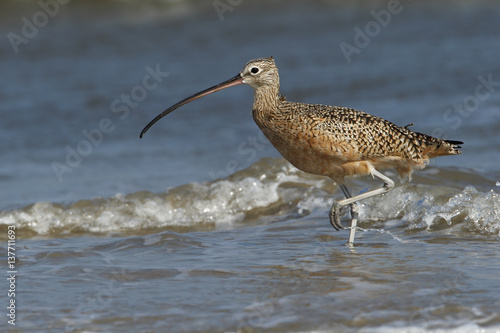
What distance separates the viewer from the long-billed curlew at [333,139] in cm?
589

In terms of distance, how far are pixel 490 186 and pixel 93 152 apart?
526 cm

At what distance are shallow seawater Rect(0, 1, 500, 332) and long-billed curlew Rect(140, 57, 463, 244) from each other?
0.57 metres

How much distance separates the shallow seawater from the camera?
4562mm

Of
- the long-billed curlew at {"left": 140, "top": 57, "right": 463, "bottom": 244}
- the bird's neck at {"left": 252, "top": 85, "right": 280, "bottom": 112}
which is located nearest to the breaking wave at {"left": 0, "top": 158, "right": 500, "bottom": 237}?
the long-billed curlew at {"left": 140, "top": 57, "right": 463, "bottom": 244}

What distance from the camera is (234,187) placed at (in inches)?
321

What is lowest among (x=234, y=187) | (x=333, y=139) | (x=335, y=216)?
(x=335, y=216)

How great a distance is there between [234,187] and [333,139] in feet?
8.09

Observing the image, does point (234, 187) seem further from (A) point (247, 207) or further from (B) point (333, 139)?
(B) point (333, 139)

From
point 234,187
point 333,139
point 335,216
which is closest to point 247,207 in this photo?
point 234,187

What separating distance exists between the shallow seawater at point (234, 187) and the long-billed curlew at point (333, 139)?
0.57 meters

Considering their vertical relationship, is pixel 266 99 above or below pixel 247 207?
above

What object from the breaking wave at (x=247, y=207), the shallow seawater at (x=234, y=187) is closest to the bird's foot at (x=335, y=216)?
the shallow seawater at (x=234, y=187)

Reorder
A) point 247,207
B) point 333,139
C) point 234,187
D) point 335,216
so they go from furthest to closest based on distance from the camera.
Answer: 1. point 234,187
2. point 247,207
3. point 335,216
4. point 333,139

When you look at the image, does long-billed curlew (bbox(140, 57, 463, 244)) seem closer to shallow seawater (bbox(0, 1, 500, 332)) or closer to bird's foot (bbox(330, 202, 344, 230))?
bird's foot (bbox(330, 202, 344, 230))
